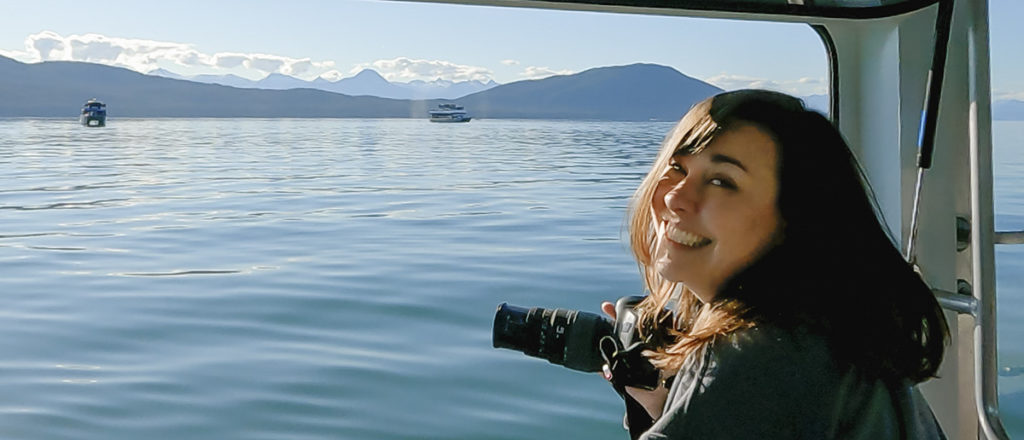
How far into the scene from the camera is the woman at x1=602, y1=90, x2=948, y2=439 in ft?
2.68

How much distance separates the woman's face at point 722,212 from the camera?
91 centimetres

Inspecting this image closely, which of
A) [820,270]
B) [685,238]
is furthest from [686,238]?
[820,270]

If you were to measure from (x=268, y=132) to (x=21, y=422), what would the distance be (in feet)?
53.9

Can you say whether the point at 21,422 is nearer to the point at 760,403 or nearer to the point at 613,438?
the point at 613,438

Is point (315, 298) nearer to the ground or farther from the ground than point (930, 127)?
nearer to the ground

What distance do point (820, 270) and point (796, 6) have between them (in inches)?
32.4

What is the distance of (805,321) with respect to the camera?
0.85 metres

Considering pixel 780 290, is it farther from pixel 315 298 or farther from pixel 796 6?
pixel 315 298

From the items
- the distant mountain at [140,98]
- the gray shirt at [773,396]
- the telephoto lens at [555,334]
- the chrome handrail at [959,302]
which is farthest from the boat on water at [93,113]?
the gray shirt at [773,396]

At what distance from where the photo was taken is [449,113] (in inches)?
830

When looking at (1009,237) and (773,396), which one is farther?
(1009,237)

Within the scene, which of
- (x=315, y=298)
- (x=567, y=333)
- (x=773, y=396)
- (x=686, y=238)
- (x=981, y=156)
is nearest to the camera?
(x=773, y=396)

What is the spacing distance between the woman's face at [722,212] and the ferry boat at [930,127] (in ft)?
1.97

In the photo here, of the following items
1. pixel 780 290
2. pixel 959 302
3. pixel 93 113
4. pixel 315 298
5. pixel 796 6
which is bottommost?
pixel 315 298
